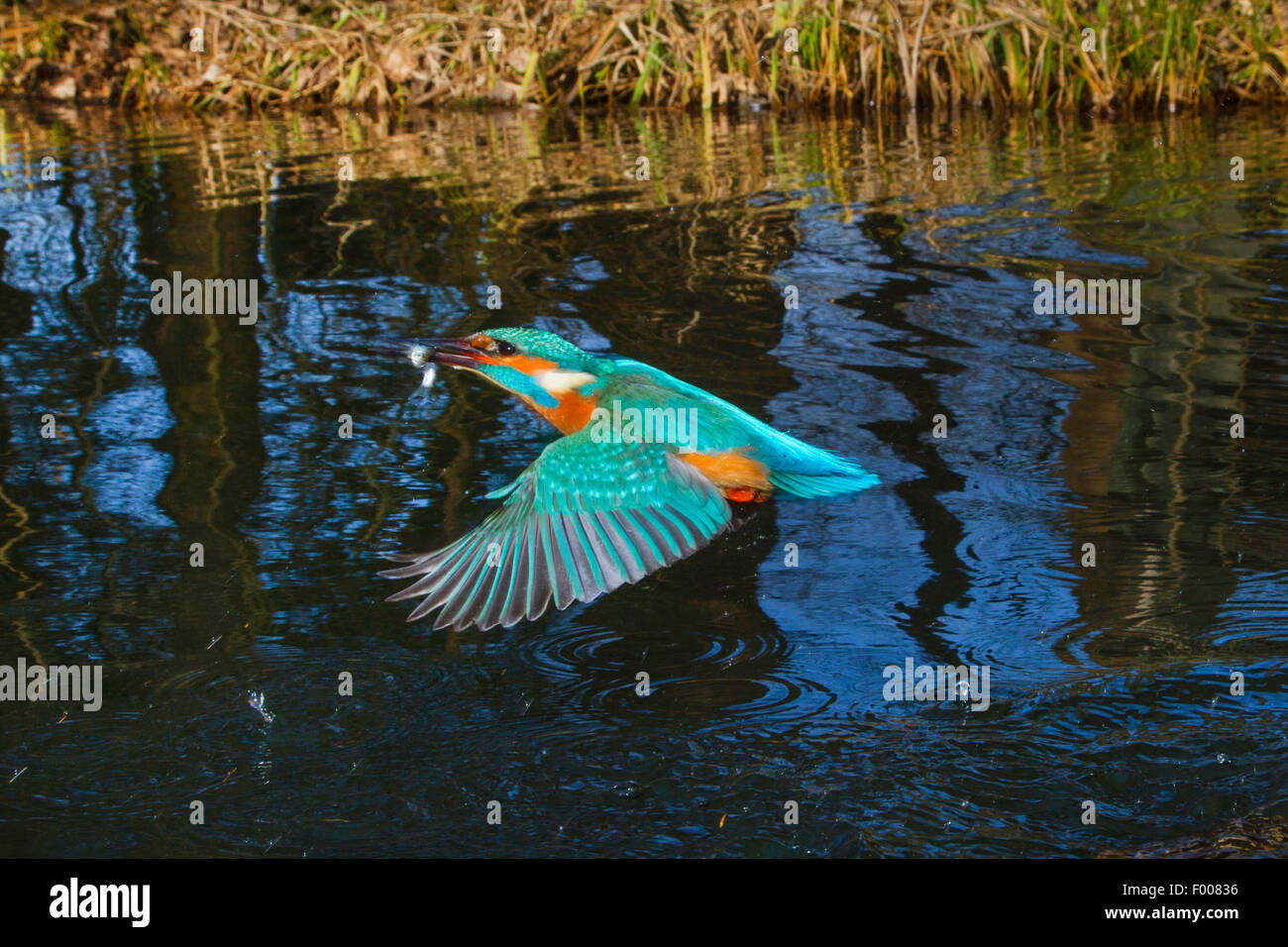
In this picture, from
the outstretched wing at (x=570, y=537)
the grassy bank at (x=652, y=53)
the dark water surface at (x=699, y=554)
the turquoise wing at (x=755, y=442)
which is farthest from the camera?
the grassy bank at (x=652, y=53)

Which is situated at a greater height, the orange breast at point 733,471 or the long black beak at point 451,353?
the long black beak at point 451,353

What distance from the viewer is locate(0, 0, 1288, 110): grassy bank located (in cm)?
1034

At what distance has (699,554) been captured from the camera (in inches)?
135

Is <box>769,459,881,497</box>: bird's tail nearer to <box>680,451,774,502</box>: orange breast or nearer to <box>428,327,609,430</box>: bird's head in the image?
<box>680,451,774,502</box>: orange breast

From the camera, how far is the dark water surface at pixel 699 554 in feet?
8.00

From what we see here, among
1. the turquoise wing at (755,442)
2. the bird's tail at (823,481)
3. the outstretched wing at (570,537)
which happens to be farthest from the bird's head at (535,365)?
the bird's tail at (823,481)

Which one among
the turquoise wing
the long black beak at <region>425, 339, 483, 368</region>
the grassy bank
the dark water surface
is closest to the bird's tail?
the turquoise wing

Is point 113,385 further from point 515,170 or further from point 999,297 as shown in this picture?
point 515,170

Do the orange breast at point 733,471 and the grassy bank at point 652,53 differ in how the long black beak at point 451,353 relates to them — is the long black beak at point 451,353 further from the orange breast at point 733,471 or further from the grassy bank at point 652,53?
the grassy bank at point 652,53

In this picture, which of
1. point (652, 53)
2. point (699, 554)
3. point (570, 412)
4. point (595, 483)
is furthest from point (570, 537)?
point (652, 53)

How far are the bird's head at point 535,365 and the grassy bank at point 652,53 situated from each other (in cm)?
795

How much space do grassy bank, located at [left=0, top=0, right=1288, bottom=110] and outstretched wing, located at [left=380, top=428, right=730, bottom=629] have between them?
8.36 metres
